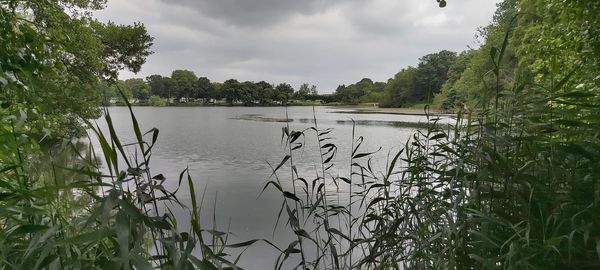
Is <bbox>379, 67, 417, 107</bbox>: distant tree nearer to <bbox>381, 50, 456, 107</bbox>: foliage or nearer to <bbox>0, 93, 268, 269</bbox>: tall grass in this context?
<bbox>381, 50, 456, 107</bbox>: foliage

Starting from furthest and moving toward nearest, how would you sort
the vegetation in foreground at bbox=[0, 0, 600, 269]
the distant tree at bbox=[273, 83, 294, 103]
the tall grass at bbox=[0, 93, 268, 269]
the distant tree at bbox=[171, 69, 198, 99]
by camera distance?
1. the distant tree at bbox=[171, 69, 198, 99]
2. the distant tree at bbox=[273, 83, 294, 103]
3. the vegetation in foreground at bbox=[0, 0, 600, 269]
4. the tall grass at bbox=[0, 93, 268, 269]

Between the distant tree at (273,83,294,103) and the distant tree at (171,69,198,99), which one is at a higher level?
the distant tree at (171,69,198,99)

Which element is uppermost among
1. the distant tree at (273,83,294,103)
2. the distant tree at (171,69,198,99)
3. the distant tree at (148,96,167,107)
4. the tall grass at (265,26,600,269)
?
the distant tree at (171,69,198,99)

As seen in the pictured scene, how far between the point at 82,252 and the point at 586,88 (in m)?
2.39

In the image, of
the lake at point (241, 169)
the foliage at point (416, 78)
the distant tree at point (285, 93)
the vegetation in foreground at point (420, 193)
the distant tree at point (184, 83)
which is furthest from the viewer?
the distant tree at point (184, 83)

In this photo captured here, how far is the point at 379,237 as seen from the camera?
2061mm

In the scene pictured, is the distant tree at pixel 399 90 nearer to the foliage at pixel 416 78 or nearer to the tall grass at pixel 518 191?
the foliage at pixel 416 78

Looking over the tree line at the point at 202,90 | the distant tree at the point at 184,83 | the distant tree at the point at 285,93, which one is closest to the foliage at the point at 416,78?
the tree line at the point at 202,90

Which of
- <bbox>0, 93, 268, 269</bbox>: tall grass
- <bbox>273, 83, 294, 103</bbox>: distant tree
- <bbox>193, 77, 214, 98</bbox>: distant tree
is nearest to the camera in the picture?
<bbox>0, 93, 268, 269</bbox>: tall grass

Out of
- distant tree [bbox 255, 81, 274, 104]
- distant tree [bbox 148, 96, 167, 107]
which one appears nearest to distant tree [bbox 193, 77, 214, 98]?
distant tree [bbox 255, 81, 274, 104]

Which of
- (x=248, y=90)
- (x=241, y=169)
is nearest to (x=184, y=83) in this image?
(x=248, y=90)

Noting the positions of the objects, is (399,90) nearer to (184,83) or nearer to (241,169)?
(184,83)

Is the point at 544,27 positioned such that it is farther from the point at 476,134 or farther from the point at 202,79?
the point at 202,79

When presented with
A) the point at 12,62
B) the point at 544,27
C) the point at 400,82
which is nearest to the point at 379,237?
the point at 12,62
